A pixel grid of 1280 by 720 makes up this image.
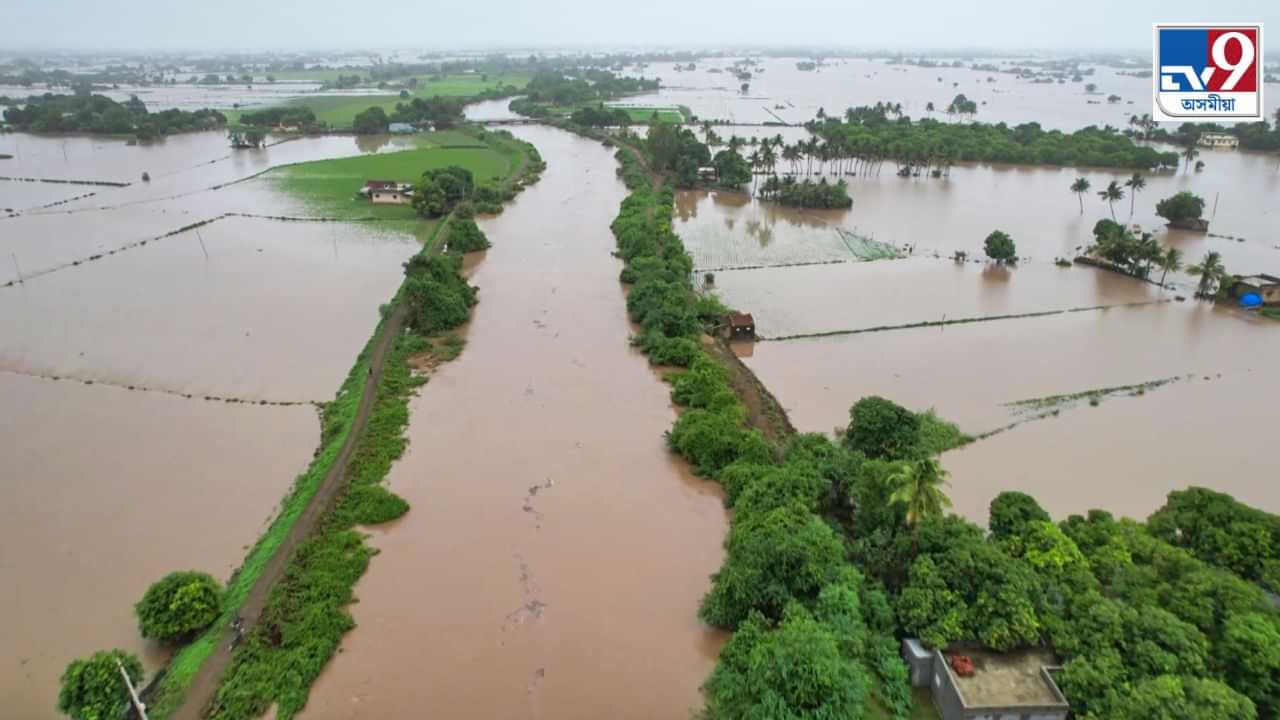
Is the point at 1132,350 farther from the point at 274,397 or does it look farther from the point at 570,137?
the point at 570,137

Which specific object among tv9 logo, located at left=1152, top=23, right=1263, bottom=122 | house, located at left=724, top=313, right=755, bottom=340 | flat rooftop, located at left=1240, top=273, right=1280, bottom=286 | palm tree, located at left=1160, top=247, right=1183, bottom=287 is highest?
tv9 logo, located at left=1152, top=23, right=1263, bottom=122

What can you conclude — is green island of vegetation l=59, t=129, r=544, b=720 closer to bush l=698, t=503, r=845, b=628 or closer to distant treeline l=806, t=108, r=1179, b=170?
bush l=698, t=503, r=845, b=628

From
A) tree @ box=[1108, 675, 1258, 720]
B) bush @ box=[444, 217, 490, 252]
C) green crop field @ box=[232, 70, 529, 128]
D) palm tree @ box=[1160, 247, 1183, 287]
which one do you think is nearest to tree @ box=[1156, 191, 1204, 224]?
palm tree @ box=[1160, 247, 1183, 287]

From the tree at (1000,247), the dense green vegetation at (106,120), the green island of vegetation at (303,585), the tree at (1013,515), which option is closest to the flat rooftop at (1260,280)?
the tree at (1000,247)

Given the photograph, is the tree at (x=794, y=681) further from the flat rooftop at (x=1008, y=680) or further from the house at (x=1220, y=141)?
the house at (x=1220, y=141)

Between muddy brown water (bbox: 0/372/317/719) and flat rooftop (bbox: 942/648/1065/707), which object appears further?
muddy brown water (bbox: 0/372/317/719)

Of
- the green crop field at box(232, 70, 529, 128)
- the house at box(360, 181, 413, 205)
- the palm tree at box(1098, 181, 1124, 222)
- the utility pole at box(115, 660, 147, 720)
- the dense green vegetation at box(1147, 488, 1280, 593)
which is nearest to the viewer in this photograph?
the utility pole at box(115, 660, 147, 720)

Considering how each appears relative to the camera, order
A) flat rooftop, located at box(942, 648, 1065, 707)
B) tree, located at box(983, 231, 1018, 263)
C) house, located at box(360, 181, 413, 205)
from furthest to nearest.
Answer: house, located at box(360, 181, 413, 205) < tree, located at box(983, 231, 1018, 263) < flat rooftop, located at box(942, 648, 1065, 707)
